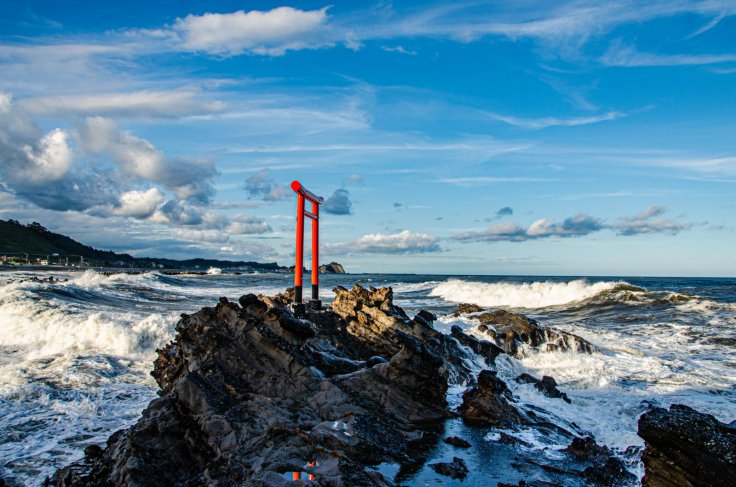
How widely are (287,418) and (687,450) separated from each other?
4300mm

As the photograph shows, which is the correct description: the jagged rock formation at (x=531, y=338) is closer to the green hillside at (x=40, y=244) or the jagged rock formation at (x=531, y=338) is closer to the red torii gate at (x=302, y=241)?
the red torii gate at (x=302, y=241)

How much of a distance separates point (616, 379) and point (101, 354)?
14.1 metres

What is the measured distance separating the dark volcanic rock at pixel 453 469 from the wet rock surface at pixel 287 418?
0.08ft

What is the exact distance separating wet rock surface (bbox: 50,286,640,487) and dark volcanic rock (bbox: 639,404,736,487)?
69.3 inches

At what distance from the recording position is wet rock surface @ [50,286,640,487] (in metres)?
5.44

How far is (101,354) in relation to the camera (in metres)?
14.5

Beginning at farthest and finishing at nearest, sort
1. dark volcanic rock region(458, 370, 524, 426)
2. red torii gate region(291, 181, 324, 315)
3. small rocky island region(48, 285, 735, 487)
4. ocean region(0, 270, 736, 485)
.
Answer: red torii gate region(291, 181, 324, 315) → dark volcanic rock region(458, 370, 524, 426) → ocean region(0, 270, 736, 485) → small rocky island region(48, 285, 735, 487)

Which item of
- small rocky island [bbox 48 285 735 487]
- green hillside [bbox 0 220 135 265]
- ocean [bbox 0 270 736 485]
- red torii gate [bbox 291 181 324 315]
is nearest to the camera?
small rocky island [bbox 48 285 735 487]

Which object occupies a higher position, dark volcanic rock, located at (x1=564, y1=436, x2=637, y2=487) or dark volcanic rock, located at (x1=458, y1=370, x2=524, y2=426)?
dark volcanic rock, located at (x1=458, y1=370, x2=524, y2=426)

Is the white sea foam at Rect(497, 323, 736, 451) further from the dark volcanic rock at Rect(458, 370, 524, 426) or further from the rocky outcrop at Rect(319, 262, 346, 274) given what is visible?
the rocky outcrop at Rect(319, 262, 346, 274)

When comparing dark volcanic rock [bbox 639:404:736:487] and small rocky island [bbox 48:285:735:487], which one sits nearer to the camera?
dark volcanic rock [bbox 639:404:736:487]

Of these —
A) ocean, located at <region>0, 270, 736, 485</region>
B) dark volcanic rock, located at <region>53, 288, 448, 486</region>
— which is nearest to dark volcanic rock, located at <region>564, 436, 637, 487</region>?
ocean, located at <region>0, 270, 736, 485</region>

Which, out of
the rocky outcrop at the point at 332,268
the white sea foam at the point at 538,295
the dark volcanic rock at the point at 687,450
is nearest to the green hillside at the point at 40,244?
the rocky outcrop at the point at 332,268

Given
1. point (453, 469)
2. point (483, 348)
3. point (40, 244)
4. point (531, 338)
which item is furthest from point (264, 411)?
point (40, 244)
